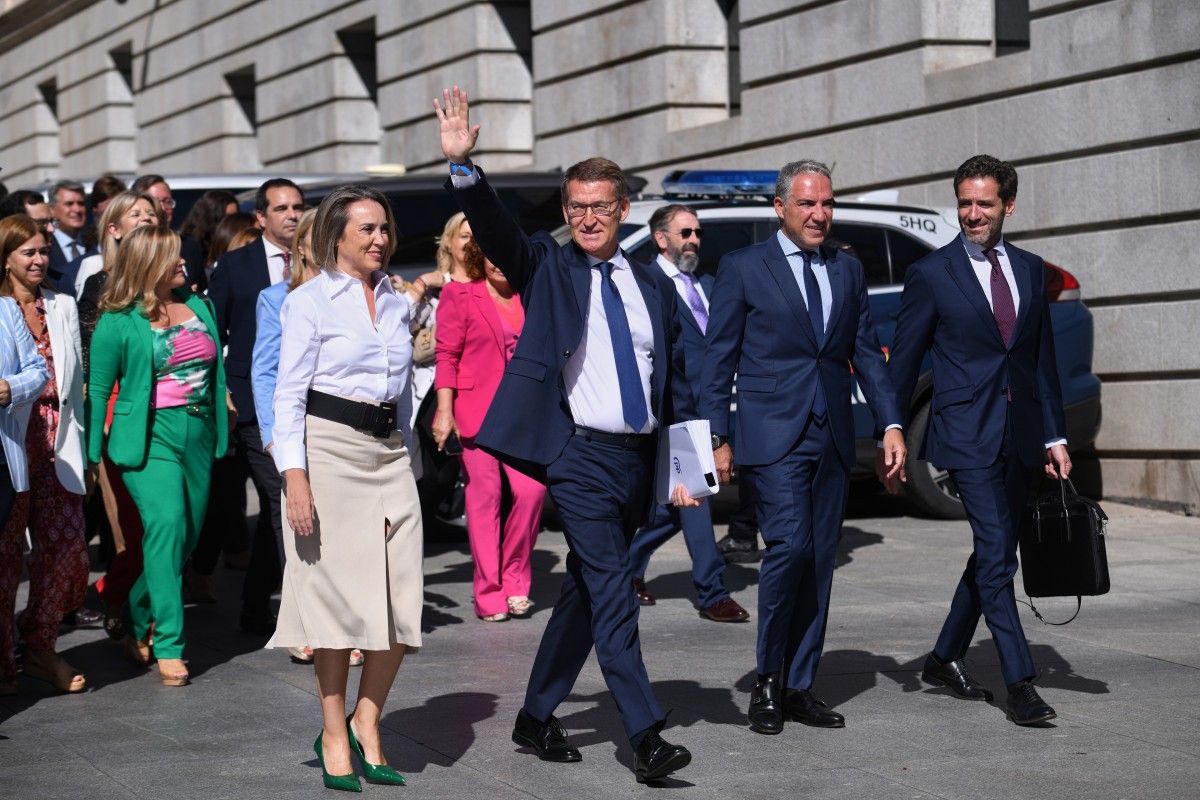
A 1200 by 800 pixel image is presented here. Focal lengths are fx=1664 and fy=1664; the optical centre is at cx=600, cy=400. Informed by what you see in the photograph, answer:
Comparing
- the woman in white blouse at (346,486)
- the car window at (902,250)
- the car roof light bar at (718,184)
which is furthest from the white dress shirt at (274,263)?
the car window at (902,250)

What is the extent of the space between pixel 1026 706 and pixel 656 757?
1492mm

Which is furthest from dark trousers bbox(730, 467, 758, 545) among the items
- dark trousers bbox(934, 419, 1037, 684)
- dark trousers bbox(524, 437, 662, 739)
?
dark trousers bbox(524, 437, 662, 739)

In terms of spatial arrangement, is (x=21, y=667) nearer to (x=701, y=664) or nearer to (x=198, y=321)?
(x=198, y=321)

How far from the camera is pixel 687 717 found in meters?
5.88

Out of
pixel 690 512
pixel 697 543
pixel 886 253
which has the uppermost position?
pixel 886 253

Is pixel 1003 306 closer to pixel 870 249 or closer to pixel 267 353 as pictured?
pixel 267 353

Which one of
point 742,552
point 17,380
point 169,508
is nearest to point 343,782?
point 169,508

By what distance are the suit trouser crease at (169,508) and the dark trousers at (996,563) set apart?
3.05 metres

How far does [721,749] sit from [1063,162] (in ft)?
25.8

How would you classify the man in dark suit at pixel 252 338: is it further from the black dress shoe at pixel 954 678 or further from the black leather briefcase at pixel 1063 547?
the black leather briefcase at pixel 1063 547

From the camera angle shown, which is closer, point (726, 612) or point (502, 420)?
point (502, 420)

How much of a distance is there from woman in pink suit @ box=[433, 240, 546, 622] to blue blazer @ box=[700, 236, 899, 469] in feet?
7.50

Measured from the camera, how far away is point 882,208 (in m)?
10.6

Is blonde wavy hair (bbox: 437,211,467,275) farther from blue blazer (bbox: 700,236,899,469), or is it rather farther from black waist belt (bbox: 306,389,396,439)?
black waist belt (bbox: 306,389,396,439)
